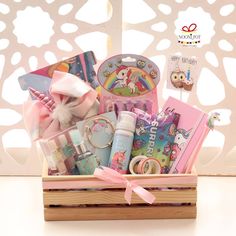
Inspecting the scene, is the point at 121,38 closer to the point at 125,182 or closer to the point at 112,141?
the point at 112,141

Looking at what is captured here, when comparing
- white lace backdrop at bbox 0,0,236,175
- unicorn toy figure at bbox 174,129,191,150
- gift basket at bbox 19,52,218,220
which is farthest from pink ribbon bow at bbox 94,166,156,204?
white lace backdrop at bbox 0,0,236,175

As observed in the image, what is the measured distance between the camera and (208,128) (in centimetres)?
105

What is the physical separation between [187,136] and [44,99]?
319 millimetres

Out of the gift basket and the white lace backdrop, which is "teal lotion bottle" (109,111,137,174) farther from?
the white lace backdrop

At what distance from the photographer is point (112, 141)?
1106 millimetres

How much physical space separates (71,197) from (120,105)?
0.24 meters

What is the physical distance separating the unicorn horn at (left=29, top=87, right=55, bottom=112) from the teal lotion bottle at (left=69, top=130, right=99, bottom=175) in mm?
79

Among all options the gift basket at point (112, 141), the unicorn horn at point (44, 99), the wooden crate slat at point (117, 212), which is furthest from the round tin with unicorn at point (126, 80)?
the wooden crate slat at point (117, 212)

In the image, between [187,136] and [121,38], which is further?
[121,38]

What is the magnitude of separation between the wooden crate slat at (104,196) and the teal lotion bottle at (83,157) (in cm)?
5

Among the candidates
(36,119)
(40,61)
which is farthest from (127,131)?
(40,61)

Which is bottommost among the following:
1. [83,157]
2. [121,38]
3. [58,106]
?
[83,157]

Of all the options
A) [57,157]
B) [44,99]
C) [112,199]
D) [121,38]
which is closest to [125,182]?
[112,199]

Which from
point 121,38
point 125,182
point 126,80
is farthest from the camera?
point 121,38
